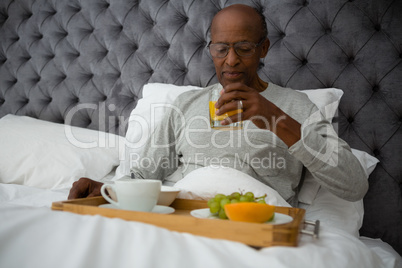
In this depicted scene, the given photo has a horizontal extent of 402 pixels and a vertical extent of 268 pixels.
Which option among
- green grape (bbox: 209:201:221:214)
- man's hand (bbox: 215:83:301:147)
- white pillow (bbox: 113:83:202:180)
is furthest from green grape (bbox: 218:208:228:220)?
white pillow (bbox: 113:83:202:180)

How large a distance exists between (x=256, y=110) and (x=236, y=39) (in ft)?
1.67

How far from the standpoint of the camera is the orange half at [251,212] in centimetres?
67

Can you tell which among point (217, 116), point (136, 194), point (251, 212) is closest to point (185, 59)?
point (217, 116)

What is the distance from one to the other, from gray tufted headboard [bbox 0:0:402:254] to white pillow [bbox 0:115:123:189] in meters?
0.24

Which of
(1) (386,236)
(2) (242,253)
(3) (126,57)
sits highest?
(3) (126,57)

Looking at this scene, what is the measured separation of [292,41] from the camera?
5.42 ft

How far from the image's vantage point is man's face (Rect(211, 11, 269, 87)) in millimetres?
1350

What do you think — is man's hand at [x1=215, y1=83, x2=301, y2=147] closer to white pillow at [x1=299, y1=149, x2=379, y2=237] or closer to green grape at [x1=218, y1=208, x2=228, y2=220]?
green grape at [x1=218, y1=208, x2=228, y2=220]

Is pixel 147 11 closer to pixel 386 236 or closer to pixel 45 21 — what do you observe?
pixel 45 21

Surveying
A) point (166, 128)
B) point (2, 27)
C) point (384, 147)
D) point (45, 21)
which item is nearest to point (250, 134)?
point (166, 128)

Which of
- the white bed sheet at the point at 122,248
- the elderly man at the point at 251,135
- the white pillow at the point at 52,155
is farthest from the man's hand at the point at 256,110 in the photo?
the white pillow at the point at 52,155

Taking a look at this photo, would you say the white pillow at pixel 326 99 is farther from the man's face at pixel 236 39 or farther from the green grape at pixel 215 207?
the green grape at pixel 215 207

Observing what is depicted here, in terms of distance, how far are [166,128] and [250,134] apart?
360 mm

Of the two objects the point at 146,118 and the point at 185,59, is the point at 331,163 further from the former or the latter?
the point at 185,59
